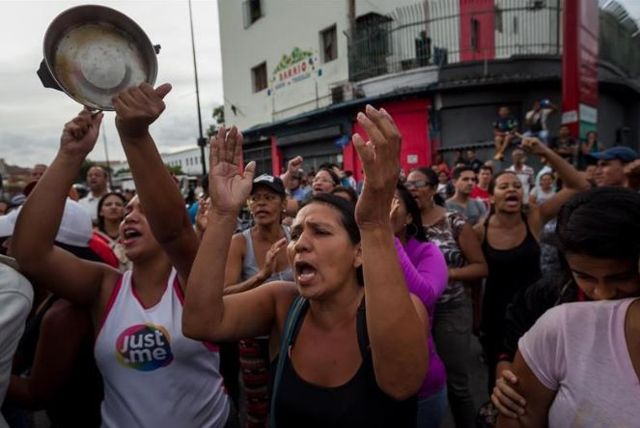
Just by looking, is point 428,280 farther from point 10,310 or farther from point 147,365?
point 10,310

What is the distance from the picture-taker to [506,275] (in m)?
3.35

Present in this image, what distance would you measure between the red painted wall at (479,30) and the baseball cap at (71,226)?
498 inches

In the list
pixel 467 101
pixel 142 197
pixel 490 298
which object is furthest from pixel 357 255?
pixel 467 101

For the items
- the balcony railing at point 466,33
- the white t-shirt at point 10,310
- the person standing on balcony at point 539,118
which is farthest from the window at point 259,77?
the white t-shirt at point 10,310

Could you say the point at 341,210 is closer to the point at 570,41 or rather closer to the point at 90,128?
the point at 90,128

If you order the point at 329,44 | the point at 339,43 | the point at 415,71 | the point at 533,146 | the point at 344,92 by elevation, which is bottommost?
the point at 533,146

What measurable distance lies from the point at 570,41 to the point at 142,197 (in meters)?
9.40

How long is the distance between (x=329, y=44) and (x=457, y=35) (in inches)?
216

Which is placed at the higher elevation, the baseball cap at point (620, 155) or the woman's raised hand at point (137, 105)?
the woman's raised hand at point (137, 105)

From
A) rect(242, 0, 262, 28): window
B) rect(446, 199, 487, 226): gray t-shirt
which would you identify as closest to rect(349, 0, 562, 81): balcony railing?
rect(446, 199, 487, 226): gray t-shirt

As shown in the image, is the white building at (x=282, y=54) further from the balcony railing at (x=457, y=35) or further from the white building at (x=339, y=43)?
the balcony railing at (x=457, y=35)

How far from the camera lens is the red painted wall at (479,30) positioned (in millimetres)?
12875

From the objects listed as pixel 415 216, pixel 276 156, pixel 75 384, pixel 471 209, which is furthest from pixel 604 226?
pixel 276 156

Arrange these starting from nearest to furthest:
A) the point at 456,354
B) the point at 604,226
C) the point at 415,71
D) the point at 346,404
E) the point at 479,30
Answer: the point at 604,226, the point at 346,404, the point at 456,354, the point at 479,30, the point at 415,71
